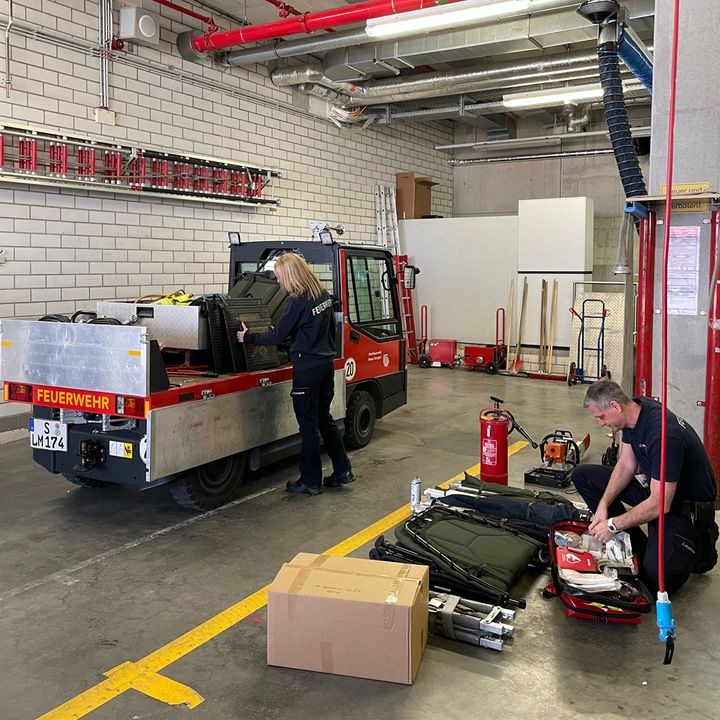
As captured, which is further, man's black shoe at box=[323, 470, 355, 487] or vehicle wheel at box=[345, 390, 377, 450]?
vehicle wheel at box=[345, 390, 377, 450]

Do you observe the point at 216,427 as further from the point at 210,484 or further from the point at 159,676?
the point at 159,676

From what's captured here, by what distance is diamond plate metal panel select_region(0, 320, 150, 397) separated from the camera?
4.46m

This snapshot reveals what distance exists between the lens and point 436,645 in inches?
135

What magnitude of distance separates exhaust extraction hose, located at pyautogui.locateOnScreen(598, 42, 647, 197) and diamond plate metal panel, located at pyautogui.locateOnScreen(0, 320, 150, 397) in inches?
150

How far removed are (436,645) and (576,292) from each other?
1002cm

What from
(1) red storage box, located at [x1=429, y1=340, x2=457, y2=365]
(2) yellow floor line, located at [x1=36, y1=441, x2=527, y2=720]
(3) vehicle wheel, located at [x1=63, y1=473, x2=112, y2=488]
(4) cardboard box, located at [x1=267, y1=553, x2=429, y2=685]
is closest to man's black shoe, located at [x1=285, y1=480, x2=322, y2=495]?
(3) vehicle wheel, located at [x1=63, y1=473, x2=112, y2=488]

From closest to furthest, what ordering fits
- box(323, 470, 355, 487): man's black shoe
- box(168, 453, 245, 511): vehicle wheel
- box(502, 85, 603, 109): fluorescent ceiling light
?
box(168, 453, 245, 511): vehicle wheel
box(323, 470, 355, 487): man's black shoe
box(502, 85, 603, 109): fluorescent ceiling light

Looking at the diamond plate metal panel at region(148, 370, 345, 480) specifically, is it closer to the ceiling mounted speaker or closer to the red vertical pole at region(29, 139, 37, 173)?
the red vertical pole at region(29, 139, 37, 173)

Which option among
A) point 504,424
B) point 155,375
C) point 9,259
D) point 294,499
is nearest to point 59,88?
point 9,259

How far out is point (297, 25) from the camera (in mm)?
8320

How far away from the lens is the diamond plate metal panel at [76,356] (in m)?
4.46

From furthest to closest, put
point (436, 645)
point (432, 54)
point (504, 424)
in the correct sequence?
point (432, 54) < point (504, 424) < point (436, 645)

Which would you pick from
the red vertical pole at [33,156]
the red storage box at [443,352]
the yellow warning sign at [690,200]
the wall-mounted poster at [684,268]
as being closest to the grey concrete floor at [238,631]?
the wall-mounted poster at [684,268]

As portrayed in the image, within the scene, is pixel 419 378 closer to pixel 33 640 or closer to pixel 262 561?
pixel 262 561
